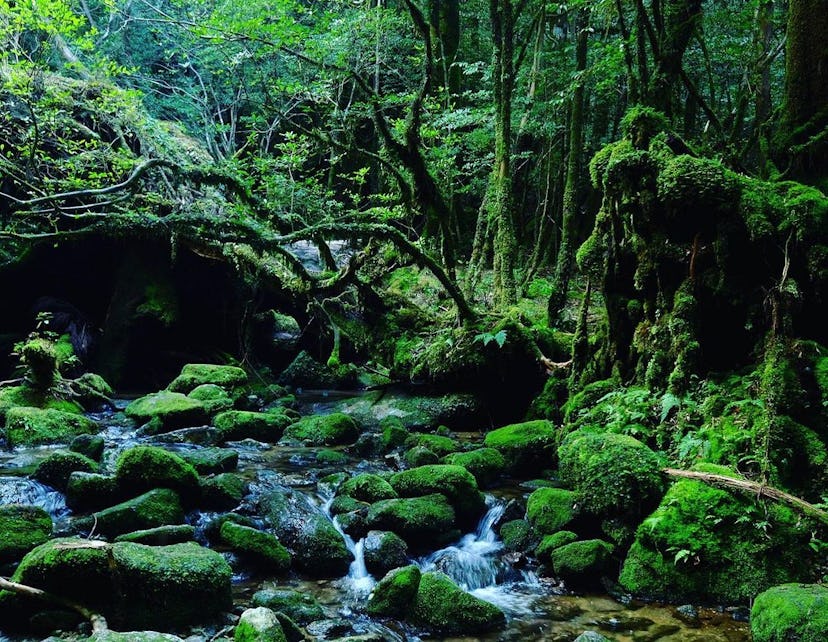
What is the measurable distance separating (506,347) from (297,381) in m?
8.00

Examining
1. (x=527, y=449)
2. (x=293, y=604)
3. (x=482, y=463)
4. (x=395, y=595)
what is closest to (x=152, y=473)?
(x=293, y=604)

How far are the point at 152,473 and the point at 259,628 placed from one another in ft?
12.0

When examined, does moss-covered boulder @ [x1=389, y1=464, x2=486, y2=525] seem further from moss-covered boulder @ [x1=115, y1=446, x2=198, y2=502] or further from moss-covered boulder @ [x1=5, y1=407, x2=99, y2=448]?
moss-covered boulder @ [x1=5, y1=407, x2=99, y2=448]

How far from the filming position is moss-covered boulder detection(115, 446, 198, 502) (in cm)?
762

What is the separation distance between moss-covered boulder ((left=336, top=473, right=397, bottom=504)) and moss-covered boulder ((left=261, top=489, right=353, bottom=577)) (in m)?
0.58

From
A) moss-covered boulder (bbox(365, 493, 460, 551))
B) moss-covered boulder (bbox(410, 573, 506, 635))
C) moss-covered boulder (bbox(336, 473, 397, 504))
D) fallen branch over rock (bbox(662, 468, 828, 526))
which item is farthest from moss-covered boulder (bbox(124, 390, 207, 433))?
fallen branch over rock (bbox(662, 468, 828, 526))

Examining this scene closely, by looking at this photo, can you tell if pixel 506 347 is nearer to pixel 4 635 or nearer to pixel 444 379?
pixel 444 379

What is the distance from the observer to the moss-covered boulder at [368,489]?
8102 millimetres

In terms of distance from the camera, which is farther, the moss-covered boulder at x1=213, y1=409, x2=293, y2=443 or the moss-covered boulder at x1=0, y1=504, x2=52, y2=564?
the moss-covered boulder at x1=213, y1=409, x2=293, y2=443

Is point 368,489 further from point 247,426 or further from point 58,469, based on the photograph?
point 247,426

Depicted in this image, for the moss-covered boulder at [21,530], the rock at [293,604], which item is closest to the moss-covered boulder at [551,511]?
the rock at [293,604]

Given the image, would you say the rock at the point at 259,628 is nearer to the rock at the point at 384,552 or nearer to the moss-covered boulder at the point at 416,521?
the rock at the point at 384,552

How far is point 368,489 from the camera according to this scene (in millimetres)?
8195

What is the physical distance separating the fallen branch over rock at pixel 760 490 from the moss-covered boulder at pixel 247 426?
25.6 ft
